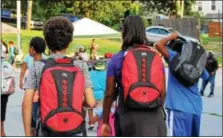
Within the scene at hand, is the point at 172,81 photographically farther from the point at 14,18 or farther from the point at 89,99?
the point at 14,18

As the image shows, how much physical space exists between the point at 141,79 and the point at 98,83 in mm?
4640

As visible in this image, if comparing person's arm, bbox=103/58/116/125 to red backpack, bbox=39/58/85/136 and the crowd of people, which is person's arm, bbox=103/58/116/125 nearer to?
the crowd of people

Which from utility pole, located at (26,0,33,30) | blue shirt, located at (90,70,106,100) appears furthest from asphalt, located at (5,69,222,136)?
utility pole, located at (26,0,33,30)

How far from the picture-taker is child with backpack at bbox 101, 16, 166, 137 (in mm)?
4414

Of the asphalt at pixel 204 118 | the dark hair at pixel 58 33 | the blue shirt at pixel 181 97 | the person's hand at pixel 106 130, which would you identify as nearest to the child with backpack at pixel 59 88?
the dark hair at pixel 58 33

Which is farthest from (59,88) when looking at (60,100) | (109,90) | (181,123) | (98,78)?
(98,78)

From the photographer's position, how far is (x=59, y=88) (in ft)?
13.2

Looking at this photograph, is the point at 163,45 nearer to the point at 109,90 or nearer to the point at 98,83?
the point at 109,90

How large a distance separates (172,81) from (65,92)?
1.88 m

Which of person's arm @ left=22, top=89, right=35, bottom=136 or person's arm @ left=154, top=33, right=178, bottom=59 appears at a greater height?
person's arm @ left=154, top=33, right=178, bottom=59

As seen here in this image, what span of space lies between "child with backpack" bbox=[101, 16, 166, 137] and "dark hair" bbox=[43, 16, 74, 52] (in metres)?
0.51

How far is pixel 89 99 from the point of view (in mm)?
4199

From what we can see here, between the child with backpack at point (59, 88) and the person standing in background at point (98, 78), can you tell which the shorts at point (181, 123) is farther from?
the person standing in background at point (98, 78)

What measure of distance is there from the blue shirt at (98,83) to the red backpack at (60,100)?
484 cm
